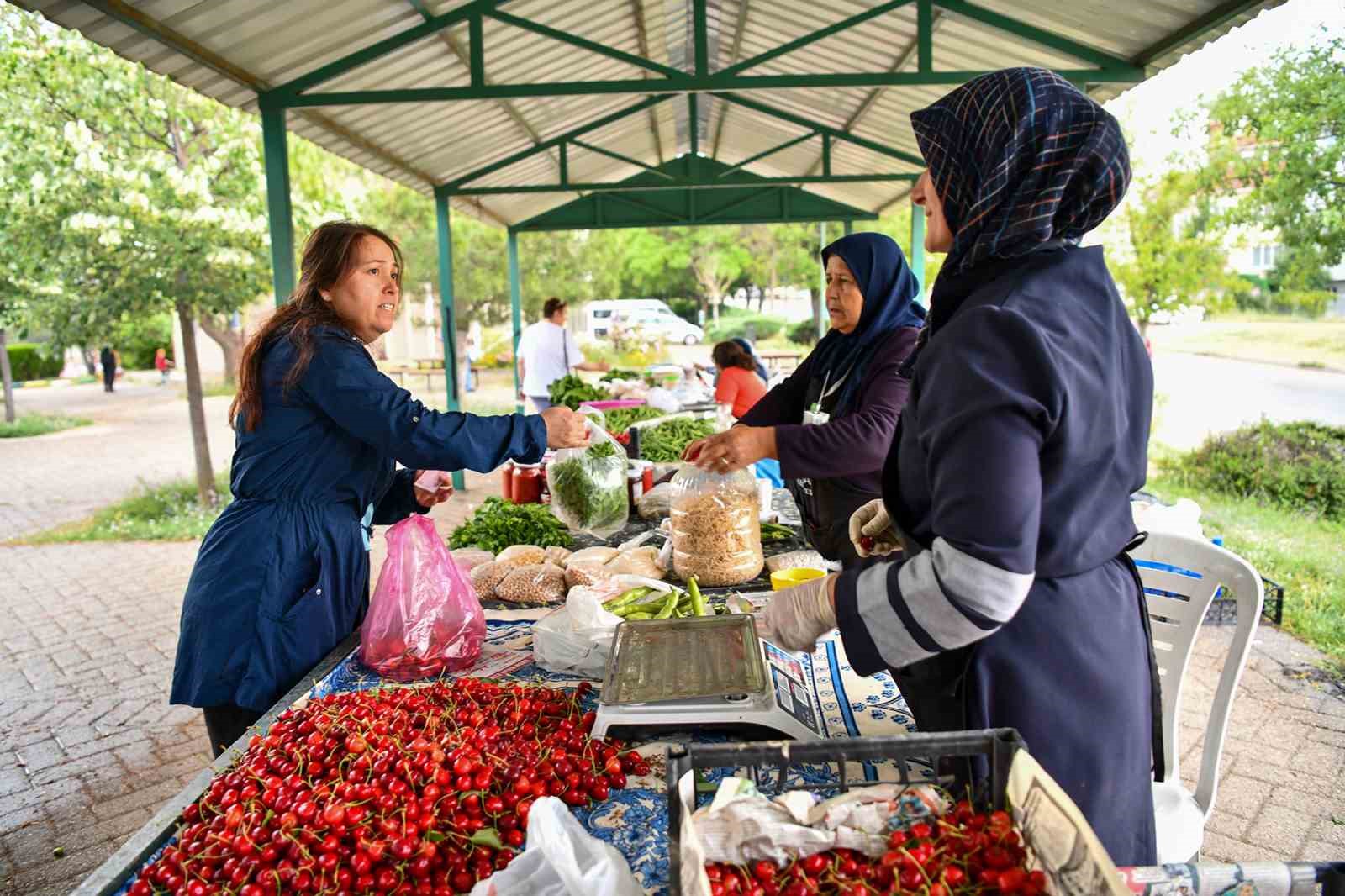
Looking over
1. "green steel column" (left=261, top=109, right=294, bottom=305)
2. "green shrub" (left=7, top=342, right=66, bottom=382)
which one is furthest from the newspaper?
"green shrub" (left=7, top=342, right=66, bottom=382)

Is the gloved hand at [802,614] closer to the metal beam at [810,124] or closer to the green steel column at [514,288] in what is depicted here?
the metal beam at [810,124]

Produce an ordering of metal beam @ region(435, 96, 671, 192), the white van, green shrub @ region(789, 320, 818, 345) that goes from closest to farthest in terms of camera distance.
A: metal beam @ region(435, 96, 671, 192) → green shrub @ region(789, 320, 818, 345) → the white van

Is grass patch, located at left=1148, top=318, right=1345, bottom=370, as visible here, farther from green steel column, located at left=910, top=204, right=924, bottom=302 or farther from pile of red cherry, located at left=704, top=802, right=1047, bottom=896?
pile of red cherry, located at left=704, top=802, right=1047, bottom=896

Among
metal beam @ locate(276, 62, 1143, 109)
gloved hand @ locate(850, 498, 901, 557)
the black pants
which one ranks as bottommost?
the black pants

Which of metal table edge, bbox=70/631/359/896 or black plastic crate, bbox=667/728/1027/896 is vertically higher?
black plastic crate, bbox=667/728/1027/896

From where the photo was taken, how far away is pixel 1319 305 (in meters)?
9.59

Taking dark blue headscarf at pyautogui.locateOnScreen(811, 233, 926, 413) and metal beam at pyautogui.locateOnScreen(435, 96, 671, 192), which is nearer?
dark blue headscarf at pyautogui.locateOnScreen(811, 233, 926, 413)

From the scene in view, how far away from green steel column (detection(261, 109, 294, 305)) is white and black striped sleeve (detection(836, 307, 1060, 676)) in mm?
5012

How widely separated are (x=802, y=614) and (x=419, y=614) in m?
1.11

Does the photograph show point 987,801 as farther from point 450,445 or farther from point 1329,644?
point 1329,644

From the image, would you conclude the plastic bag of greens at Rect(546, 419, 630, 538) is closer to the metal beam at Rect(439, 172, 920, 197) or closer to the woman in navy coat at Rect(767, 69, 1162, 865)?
the woman in navy coat at Rect(767, 69, 1162, 865)

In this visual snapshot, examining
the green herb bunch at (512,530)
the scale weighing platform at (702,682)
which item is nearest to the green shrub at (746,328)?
the green herb bunch at (512,530)

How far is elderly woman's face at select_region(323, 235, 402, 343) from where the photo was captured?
2.31 m

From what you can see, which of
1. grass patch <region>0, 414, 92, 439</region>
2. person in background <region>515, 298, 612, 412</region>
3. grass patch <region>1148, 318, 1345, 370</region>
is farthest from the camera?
grass patch <region>1148, 318, 1345, 370</region>
